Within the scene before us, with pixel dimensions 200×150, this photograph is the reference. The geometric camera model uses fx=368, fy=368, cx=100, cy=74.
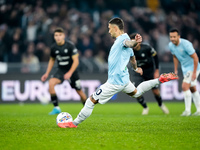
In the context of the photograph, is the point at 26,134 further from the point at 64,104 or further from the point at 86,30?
the point at 86,30

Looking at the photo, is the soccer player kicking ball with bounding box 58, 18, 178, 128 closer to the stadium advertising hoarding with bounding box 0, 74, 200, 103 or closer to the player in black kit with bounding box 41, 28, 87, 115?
the player in black kit with bounding box 41, 28, 87, 115

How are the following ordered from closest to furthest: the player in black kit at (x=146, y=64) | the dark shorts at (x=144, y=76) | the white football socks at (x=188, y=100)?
the white football socks at (x=188, y=100)
the player in black kit at (x=146, y=64)
the dark shorts at (x=144, y=76)

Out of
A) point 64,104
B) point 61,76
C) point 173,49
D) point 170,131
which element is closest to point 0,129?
point 170,131

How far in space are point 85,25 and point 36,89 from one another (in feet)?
14.5

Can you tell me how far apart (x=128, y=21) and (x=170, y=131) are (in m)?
12.8

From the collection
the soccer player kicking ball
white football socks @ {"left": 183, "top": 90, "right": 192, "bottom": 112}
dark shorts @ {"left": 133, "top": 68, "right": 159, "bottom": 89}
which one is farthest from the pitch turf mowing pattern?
A: dark shorts @ {"left": 133, "top": 68, "right": 159, "bottom": 89}

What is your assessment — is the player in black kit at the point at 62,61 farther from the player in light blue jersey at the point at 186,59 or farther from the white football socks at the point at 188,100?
the white football socks at the point at 188,100

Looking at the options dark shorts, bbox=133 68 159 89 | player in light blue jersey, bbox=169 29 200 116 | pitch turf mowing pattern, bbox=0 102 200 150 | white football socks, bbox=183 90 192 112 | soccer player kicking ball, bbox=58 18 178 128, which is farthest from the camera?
dark shorts, bbox=133 68 159 89

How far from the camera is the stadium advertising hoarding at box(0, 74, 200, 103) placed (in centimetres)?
1625

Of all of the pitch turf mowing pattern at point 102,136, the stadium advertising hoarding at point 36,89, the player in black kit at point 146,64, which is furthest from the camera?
the stadium advertising hoarding at point 36,89

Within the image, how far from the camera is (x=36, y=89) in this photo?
53.9ft

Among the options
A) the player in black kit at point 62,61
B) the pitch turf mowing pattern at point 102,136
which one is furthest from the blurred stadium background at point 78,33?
the pitch turf mowing pattern at point 102,136

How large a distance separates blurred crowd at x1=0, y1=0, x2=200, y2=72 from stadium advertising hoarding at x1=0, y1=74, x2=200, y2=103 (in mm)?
553

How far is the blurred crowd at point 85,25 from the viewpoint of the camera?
17156 mm
